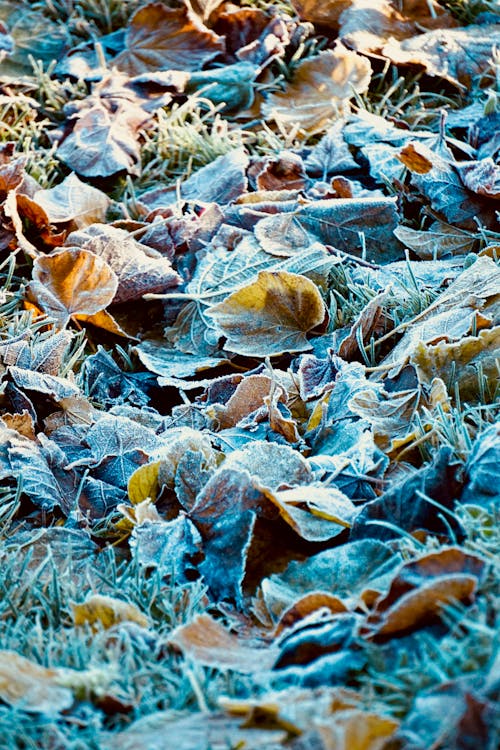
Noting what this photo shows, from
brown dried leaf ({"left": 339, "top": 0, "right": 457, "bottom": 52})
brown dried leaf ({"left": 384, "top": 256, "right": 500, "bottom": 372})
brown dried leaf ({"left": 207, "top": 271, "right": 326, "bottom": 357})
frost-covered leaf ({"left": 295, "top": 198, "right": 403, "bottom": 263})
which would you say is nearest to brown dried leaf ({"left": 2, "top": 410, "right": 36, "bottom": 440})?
brown dried leaf ({"left": 207, "top": 271, "right": 326, "bottom": 357})

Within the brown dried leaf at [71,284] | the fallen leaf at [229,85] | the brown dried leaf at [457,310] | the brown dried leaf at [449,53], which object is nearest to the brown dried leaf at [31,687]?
the brown dried leaf at [457,310]

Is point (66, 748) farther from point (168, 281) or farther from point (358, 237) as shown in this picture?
point (358, 237)

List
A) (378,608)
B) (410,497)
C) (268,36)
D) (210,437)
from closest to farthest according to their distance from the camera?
(378,608)
(410,497)
(210,437)
(268,36)

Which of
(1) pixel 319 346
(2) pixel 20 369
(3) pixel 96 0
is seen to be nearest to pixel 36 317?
(2) pixel 20 369

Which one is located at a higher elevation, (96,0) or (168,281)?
(96,0)

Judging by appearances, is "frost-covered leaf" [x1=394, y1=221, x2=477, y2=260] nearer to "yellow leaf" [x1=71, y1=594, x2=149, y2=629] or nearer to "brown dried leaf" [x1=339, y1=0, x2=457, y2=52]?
"brown dried leaf" [x1=339, y1=0, x2=457, y2=52]

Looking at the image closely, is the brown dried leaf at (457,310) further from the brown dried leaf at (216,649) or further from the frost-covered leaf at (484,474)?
the brown dried leaf at (216,649)

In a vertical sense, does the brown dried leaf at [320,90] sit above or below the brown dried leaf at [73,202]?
above
